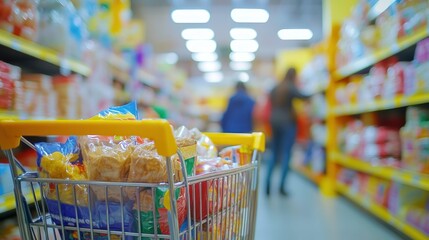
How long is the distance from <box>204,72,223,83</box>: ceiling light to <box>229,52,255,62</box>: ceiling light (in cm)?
252

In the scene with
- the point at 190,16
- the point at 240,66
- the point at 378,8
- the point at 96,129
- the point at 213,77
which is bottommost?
the point at 96,129

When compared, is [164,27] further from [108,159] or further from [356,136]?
[108,159]

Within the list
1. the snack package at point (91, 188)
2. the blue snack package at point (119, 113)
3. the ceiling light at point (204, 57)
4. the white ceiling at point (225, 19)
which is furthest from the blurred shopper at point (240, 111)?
the ceiling light at point (204, 57)

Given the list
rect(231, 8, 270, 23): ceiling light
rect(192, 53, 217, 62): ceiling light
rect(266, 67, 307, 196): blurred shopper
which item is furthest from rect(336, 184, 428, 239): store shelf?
rect(192, 53, 217, 62): ceiling light

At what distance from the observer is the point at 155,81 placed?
5027 millimetres

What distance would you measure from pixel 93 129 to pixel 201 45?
9.51 meters

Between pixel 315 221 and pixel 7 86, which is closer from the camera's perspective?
pixel 7 86

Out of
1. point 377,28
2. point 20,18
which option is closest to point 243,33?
point 377,28

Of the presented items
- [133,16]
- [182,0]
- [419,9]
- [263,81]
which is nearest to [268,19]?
[182,0]

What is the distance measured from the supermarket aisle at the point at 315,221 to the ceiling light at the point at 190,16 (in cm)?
432

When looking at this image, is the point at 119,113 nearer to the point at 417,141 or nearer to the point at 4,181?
the point at 4,181

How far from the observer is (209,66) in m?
13.3

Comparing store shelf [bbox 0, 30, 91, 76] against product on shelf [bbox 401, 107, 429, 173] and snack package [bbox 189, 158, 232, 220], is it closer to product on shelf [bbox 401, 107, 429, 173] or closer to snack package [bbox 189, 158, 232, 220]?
snack package [bbox 189, 158, 232, 220]

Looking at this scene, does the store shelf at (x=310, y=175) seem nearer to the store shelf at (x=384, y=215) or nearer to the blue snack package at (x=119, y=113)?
the store shelf at (x=384, y=215)
